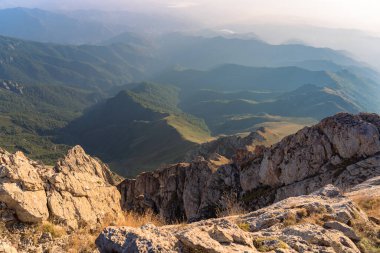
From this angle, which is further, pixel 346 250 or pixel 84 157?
pixel 84 157

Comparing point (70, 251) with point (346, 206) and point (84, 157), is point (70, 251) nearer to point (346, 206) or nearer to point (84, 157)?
point (346, 206)

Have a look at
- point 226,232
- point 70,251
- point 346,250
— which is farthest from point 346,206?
point 70,251

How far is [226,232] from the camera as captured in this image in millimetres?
14523

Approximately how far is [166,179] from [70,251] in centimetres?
8329

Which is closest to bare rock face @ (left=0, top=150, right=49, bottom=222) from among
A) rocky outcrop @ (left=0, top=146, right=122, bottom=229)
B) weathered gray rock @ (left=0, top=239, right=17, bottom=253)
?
rocky outcrop @ (left=0, top=146, right=122, bottom=229)

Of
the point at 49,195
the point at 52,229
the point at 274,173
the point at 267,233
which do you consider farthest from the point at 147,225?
the point at 274,173

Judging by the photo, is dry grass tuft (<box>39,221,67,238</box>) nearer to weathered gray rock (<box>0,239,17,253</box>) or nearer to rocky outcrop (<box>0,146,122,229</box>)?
rocky outcrop (<box>0,146,122,229</box>)

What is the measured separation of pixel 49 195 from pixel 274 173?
5706 centimetres

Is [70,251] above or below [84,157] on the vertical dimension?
above

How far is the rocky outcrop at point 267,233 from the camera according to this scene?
12.9 metres

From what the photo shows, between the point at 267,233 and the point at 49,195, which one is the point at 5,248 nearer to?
the point at 49,195

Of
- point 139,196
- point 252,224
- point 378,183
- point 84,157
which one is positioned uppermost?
point 252,224

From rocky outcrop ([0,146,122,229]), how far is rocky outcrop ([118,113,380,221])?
3232 centimetres

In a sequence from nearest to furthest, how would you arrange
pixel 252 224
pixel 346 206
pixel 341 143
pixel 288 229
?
pixel 288 229, pixel 252 224, pixel 346 206, pixel 341 143
